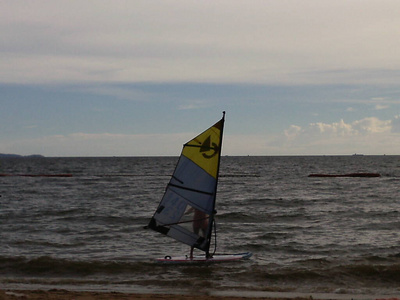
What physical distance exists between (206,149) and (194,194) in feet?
5.29

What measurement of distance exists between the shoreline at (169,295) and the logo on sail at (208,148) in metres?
4.39

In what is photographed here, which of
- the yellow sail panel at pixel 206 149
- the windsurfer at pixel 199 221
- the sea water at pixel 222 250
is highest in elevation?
the yellow sail panel at pixel 206 149

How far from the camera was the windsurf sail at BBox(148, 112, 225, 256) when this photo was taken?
56.3 feet

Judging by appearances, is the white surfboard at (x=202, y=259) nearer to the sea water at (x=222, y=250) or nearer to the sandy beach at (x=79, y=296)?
the sea water at (x=222, y=250)

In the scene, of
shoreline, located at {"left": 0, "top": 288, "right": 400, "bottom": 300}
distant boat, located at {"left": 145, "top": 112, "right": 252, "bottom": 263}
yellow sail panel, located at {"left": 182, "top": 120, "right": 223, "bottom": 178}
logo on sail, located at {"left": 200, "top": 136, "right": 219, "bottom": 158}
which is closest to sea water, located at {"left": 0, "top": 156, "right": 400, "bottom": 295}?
shoreline, located at {"left": 0, "top": 288, "right": 400, "bottom": 300}

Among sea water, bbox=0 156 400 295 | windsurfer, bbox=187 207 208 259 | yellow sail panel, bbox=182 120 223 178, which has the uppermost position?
yellow sail panel, bbox=182 120 223 178

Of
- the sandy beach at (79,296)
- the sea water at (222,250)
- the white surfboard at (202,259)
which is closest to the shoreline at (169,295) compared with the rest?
the sandy beach at (79,296)

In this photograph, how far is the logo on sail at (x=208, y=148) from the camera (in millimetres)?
17130

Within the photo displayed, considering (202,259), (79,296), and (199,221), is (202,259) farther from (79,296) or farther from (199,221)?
(79,296)

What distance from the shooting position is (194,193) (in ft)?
57.9

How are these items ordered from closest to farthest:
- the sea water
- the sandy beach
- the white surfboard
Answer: the sandy beach < the sea water < the white surfboard

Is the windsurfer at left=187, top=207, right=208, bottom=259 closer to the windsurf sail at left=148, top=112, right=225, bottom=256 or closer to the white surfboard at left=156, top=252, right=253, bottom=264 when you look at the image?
the windsurf sail at left=148, top=112, right=225, bottom=256

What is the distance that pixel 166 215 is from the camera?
17859 mm

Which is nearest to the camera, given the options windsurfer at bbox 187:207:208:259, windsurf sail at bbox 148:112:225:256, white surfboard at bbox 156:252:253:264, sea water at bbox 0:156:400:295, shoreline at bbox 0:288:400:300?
shoreline at bbox 0:288:400:300
